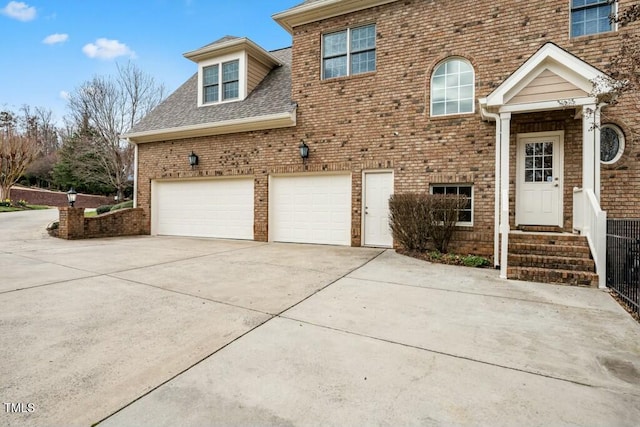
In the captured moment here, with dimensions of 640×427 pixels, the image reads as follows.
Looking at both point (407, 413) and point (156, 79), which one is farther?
point (156, 79)

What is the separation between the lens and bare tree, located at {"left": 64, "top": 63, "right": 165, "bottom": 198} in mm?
19828

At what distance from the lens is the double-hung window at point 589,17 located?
6605mm

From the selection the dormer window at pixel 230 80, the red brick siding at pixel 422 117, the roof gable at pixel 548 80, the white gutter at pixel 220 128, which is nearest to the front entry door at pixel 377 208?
the red brick siding at pixel 422 117

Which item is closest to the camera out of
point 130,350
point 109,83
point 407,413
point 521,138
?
point 407,413

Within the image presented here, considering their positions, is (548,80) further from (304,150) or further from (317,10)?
(317,10)

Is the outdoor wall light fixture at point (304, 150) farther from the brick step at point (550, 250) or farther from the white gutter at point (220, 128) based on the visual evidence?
the brick step at point (550, 250)

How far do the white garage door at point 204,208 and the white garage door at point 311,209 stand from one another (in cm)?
97

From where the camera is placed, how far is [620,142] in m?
6.45

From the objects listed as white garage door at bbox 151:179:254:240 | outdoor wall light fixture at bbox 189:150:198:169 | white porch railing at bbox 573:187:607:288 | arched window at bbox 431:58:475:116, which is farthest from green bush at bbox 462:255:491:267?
outdoor wall light fixture at bbox 189:150:198:169

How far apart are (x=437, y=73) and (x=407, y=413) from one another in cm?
801

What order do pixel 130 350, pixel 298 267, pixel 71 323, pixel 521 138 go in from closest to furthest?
pixel 130 350
pixel 71 323
pixel 298 267
pixel 521 138

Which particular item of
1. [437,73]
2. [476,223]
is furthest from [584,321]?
[437,73]

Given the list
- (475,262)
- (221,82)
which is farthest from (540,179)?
(221,82)

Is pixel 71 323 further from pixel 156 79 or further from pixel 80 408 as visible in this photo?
pixel 156 79
